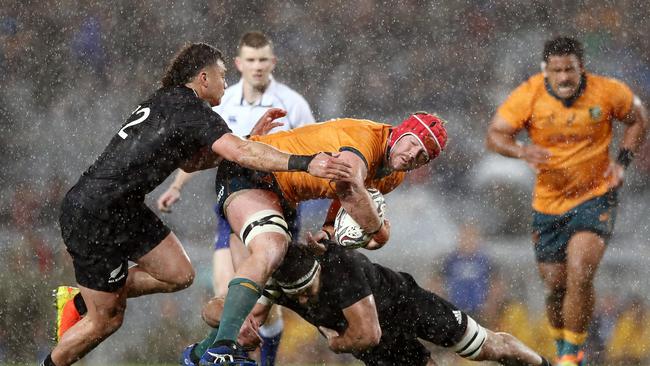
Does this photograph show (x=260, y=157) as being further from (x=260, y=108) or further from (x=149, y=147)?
(x=260, y=108)

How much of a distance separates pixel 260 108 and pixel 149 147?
2.39 m

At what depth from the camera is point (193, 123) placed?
5816mm

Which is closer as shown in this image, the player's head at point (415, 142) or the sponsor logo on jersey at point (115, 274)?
the player's head at point (415, 142)

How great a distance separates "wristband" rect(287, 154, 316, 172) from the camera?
5.41 m

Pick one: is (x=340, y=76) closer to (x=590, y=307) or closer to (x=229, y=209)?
(x=590, y=307)

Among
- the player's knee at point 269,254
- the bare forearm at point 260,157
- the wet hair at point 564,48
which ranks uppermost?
the wet hair at point 564,48

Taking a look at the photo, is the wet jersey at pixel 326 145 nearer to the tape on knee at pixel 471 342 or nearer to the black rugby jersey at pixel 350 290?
the black rugby jersey at pixel 350 290

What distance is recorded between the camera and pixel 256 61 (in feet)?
27.7

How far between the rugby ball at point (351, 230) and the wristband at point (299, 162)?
1.74 ft

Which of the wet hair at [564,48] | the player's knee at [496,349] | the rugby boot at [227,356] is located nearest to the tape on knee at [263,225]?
the rugby boot at [227,356]

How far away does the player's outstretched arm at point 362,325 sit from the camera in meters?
6.06

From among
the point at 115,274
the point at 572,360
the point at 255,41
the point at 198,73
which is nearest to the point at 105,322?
the point at 115,274

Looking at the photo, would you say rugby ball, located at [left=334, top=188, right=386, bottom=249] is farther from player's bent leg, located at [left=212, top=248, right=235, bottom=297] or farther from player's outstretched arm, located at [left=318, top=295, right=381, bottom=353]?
player's bent leg, located at [left=212, top=248, right=235, bottom=297]

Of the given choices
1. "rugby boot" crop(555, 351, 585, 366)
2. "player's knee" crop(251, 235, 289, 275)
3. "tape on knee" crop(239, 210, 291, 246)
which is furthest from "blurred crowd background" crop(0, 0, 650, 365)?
"player's knee" crop(251, 235, 289, 275)
